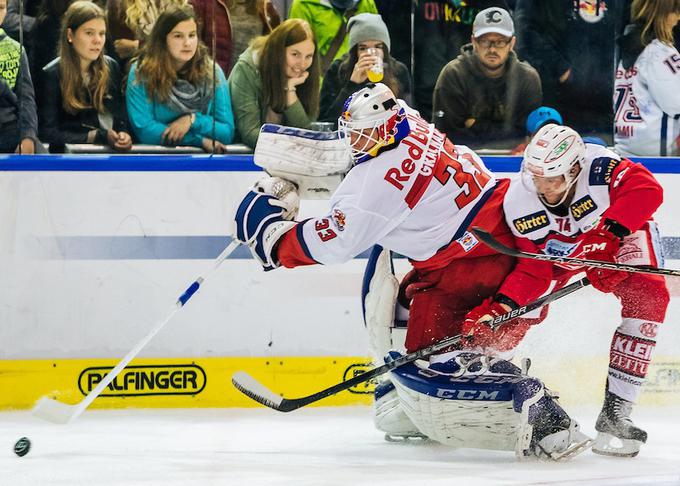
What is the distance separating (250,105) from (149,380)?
1.15 metres

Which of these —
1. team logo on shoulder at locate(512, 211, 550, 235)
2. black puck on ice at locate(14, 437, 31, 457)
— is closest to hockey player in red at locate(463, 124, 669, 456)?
team logo on shoulder at locate(512, 211, 550, 235)

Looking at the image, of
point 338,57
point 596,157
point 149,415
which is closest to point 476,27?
point 338,57

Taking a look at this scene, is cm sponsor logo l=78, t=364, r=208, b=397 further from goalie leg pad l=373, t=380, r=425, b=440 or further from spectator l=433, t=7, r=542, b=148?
spectator l=433, t=7, r=542, b=148

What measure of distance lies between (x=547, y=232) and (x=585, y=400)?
0.90m

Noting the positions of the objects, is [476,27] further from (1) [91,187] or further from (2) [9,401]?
(2) [9,401]

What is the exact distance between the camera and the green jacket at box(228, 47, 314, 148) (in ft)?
15.2

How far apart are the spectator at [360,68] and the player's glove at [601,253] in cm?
111

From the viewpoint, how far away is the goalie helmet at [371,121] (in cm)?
362

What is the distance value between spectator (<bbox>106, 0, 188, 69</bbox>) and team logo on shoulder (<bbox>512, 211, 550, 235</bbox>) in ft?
5.48

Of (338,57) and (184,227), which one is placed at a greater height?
(338,57)

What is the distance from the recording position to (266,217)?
12.3 ft

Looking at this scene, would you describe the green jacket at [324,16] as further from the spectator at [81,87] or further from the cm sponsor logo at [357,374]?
the cm sponsor logo at [357,374]

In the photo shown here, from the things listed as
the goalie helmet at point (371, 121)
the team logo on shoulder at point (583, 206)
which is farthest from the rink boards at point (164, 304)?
the goalie helmet at point (371, 121)

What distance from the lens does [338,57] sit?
466 cm
